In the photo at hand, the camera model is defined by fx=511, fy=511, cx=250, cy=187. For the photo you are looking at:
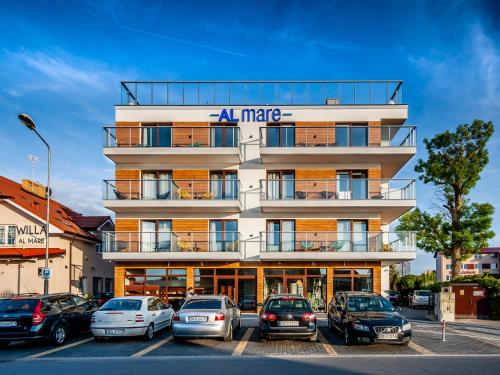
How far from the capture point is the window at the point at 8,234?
29.9 m

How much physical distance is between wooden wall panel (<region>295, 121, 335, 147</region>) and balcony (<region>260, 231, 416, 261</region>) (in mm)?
4602

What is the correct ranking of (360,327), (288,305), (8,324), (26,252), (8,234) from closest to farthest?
(360,327) < (8,324) < (288,305) < (26,252) < (8,234)

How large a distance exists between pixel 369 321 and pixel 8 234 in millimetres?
23878

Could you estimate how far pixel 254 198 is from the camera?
26.6 meters

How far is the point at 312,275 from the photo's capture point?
25.7 m

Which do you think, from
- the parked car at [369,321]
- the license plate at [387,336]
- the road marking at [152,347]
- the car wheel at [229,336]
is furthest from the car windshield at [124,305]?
the license plate at [387,336]

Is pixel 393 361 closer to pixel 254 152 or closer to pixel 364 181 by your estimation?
pixel 364 181

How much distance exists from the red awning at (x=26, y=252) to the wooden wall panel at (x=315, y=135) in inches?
569

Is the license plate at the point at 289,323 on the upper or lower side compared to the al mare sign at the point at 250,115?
lower

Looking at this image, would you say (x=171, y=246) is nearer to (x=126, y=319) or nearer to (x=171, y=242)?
(x=171, y=242)

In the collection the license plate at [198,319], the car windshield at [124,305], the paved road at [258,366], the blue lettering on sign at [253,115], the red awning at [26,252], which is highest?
the blue lettering on sign at [253,115]

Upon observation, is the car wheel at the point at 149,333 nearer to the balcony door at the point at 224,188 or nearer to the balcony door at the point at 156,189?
the balcony door at the point at 224,188

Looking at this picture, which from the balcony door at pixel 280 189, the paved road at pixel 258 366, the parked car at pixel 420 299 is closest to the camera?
the paved road at pixel 258 366

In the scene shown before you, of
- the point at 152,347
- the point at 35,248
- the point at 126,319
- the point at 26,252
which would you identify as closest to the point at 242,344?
the point at 152,347
